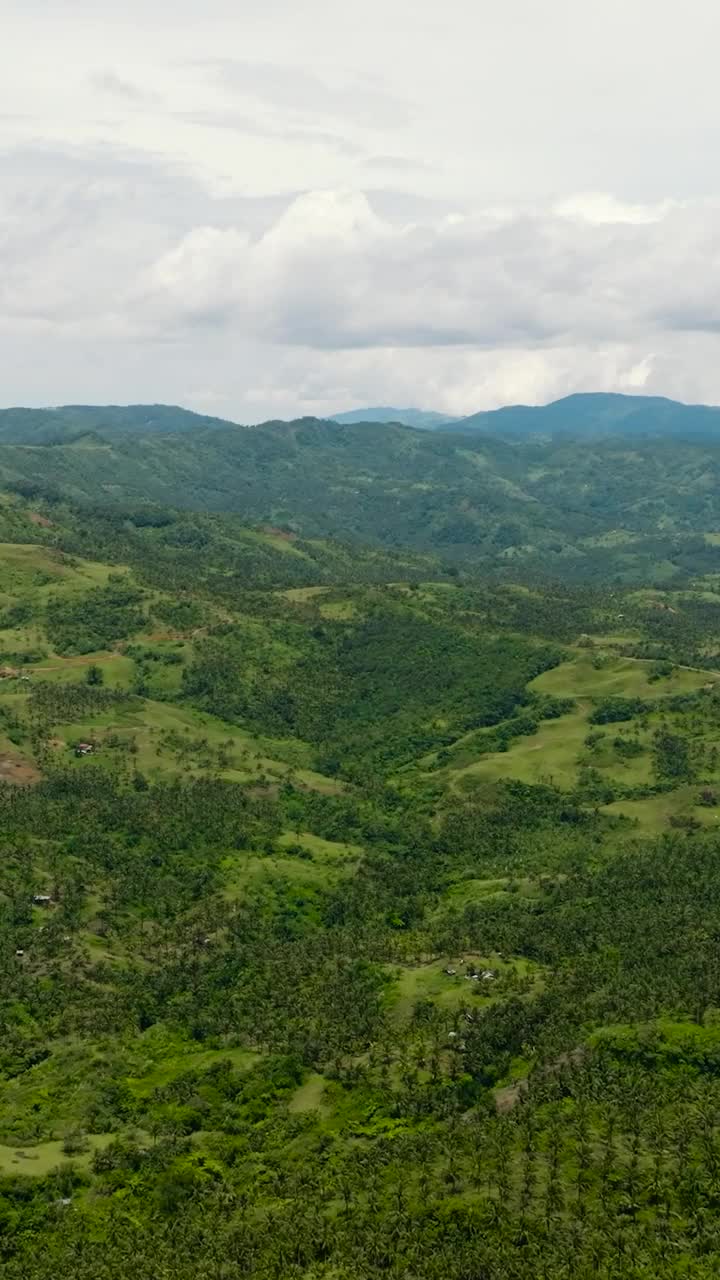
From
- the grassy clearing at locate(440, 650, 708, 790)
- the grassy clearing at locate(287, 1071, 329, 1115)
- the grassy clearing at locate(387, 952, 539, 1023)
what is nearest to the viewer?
the grassy clearing at locate(287, 1071, 329, 1115)

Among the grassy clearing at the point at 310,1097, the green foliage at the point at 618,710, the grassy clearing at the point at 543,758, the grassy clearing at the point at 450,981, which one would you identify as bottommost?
the grassy clearing at the point at 310,1097

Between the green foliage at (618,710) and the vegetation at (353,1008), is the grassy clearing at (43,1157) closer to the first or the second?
the vegetation at (353,1008)

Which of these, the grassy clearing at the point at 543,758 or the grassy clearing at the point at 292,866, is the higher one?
the grassy clearing at the point at 543,758

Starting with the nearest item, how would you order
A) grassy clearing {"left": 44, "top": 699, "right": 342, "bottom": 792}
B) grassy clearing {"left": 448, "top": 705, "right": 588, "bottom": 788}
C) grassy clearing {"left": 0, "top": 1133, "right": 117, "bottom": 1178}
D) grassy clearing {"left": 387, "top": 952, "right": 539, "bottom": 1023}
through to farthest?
grassy clearing {"left": 0, "top": 1133, "right": 117, "bottom": 1178} → grassy clearing {"left": 387, "top": 952, "right": 539, "bottom": 1023} → grassy clearing {"left": 44, "top": 699, "right": 342, "bottom": 792} → grassy clearing {"left": 448, "top": 705, "right": 588, "bottom": 788}

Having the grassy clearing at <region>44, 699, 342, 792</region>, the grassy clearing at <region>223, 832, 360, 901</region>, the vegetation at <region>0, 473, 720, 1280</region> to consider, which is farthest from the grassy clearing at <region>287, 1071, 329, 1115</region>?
the grassy clearing at <region>44, 699, 342, 792</region>

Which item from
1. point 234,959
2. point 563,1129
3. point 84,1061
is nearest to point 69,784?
point 234,959

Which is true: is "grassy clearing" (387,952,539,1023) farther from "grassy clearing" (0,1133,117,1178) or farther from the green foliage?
the green foliage

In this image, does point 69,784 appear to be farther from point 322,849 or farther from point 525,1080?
point 525,1080

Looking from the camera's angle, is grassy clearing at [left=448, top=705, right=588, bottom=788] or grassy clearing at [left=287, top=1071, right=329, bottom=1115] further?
grassy clearing at [left=448, top=705, right=588, bottom=788]

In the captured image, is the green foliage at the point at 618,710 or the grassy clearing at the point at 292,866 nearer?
the grassy clearing at the point at 292,866

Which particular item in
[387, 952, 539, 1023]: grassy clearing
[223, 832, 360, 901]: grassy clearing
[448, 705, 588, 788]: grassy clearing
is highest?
[448, 705, 588, 788]: grassy clearing

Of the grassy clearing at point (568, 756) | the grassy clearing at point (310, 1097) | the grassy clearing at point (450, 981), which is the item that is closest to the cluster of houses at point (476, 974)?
the grassy clearing at point (450, 981)
